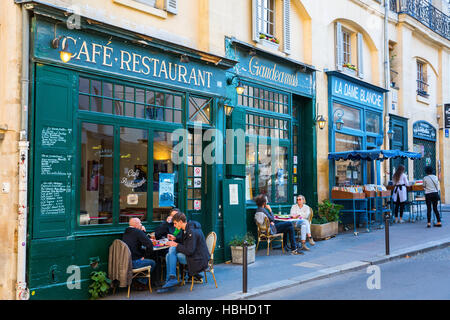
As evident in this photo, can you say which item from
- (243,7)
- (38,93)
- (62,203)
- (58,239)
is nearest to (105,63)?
(38,93)

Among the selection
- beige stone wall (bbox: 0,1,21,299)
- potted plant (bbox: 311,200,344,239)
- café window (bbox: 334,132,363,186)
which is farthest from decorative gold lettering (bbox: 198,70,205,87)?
café window (bbox: 334,132,363,186)

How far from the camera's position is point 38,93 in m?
6.66

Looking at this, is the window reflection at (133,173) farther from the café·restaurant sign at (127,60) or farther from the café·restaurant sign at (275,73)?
the café·restaurant sign at (275,73)

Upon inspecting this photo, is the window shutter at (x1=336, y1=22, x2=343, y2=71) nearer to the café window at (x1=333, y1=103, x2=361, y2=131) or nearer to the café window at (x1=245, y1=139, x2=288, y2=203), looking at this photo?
the café window at (x1=333, y1=103, x2=361, y2=131)

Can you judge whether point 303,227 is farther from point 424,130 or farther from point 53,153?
point 424,130

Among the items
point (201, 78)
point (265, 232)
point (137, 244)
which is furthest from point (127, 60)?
point (265, 232)

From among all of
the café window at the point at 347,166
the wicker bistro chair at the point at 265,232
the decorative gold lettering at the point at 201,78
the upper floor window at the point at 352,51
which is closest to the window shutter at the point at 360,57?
the upper floor window at the point at 352,51

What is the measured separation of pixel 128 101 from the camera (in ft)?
26.6

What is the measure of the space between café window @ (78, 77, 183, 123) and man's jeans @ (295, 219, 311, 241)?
3965 millimetres

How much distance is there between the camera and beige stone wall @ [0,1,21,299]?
20.8 feet

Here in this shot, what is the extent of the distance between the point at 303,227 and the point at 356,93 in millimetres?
6427

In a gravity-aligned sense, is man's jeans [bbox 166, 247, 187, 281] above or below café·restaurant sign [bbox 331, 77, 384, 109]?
below
